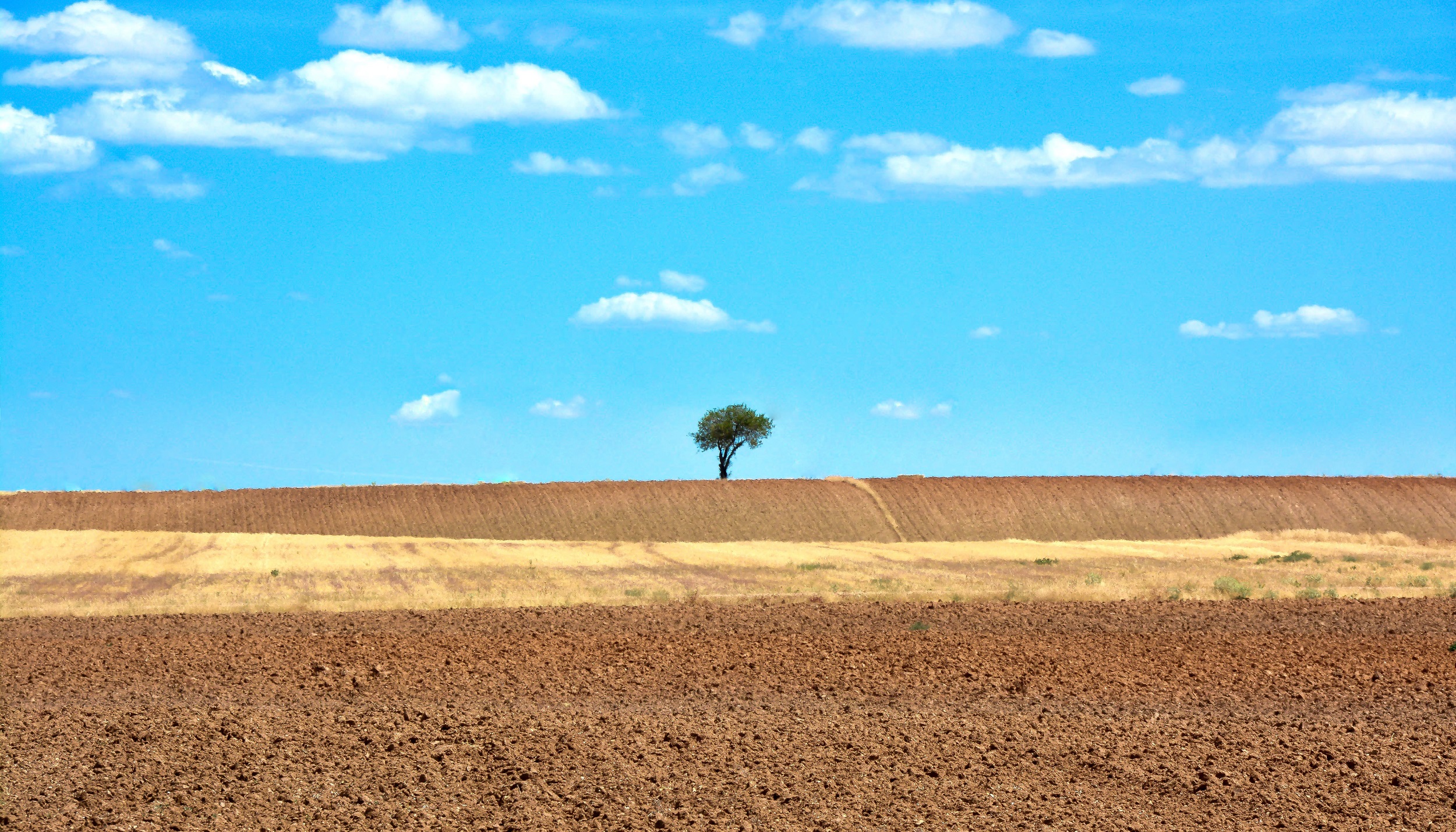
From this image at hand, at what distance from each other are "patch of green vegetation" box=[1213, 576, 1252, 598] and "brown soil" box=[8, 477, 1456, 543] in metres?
31.4

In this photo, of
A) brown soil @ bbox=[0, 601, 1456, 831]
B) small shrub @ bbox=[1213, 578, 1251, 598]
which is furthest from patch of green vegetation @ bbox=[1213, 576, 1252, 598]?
brown soil @ bbox=[0, 601, 1456, 831]

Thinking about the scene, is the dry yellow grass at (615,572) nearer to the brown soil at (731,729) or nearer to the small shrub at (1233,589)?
the small shrub at (1233,589)

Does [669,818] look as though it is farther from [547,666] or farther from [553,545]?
[553,545]

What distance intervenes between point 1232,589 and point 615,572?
61.3ft

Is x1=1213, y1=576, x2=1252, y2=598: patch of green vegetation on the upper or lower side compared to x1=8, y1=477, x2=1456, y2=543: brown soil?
lower

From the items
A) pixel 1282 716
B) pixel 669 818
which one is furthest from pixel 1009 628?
pixel 669 818

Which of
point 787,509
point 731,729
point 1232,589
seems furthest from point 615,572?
point 787,509

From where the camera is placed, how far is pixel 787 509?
71125 millimetres

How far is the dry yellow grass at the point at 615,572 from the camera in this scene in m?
33.2

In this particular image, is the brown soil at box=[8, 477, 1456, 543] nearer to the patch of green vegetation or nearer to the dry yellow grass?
the dry yellow grass

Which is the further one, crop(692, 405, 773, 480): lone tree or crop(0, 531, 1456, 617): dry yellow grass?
crop(692, 405, 773, 480): lone tree

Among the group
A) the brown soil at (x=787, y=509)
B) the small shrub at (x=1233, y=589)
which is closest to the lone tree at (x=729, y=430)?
the brown soil at (x=787, y=509)

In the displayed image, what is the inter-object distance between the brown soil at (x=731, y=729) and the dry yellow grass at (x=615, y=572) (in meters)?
7.53

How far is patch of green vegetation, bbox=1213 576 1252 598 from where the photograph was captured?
110 feet
